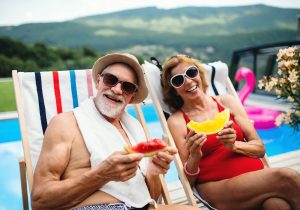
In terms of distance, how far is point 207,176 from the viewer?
3.04 m

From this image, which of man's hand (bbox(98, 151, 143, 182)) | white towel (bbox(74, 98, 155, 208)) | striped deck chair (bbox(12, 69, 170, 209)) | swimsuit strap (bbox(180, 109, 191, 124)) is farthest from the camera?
swimsuit strap (bbox(180, 109, 191, 124))

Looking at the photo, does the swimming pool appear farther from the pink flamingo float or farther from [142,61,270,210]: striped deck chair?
[142,61,270,210]: striped deck chair

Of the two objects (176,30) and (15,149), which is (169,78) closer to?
(15,149)

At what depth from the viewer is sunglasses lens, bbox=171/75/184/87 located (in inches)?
131

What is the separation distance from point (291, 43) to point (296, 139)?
3.24 metres

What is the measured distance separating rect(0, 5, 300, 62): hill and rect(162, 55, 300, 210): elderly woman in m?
23.1

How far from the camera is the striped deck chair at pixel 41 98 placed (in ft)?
9.62

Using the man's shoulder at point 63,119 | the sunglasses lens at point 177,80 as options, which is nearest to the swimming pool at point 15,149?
the man's shoulder at point 63,119

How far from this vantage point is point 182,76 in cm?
331

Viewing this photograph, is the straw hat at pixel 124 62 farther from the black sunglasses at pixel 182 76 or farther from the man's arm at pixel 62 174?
the man's arm at pixel 62 174

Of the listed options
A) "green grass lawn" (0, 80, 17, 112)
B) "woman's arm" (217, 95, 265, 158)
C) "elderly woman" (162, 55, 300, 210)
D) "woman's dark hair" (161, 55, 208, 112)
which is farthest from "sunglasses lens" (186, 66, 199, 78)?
"green grass lawn" (0, 80, 17, 112)

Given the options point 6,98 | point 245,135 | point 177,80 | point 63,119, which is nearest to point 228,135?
point 245,135

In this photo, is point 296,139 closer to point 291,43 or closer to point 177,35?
point 291,43

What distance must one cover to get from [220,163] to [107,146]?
1.22m
